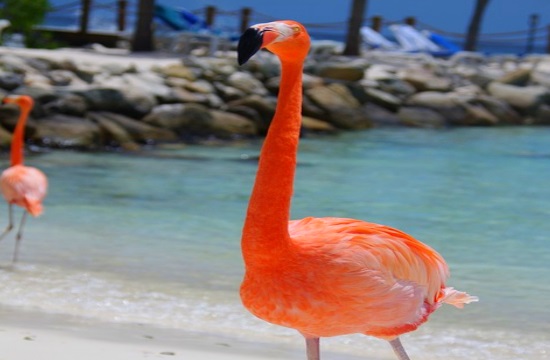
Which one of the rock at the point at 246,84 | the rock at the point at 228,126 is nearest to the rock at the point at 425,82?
the rock at the point at 246,84

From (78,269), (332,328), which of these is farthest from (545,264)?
(332,328)

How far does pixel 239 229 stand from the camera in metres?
9.94

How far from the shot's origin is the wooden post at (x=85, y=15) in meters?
25.2

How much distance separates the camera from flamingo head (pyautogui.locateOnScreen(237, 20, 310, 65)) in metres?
2.99

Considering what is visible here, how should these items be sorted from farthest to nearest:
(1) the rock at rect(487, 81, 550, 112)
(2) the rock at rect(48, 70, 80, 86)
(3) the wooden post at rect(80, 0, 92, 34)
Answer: (3) the wooden post at rect(80, 0, 92, 34) → (1) the rock at rect(487, 81, 550, 112) → (2) the rock at rect(48, 70, 80, 86)

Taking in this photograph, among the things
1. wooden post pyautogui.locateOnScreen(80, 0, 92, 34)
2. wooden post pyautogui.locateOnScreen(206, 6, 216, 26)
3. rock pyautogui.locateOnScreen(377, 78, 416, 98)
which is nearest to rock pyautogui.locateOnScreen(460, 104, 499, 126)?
rock pyautogui.locateOnScreen(377, 78, 416, 98)

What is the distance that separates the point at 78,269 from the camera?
24.7ft

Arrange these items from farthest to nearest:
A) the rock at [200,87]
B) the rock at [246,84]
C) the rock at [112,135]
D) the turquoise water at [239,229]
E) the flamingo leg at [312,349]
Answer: the rock at [246,84] → the rock at [200,87] → the rock at [112,135] → the turquoise water at [239,229] → the flamingo leg at [312,349]

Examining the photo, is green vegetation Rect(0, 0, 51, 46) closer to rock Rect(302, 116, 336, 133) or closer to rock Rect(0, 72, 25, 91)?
rock Rect(0, 72, 25, 91)

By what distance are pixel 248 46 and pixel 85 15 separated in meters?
23.1

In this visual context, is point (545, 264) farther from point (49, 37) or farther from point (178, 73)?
point (49, 37)

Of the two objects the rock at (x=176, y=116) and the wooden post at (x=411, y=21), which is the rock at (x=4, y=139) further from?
the wooden post at (x=411, y=21)

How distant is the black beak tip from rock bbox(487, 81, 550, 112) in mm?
21384

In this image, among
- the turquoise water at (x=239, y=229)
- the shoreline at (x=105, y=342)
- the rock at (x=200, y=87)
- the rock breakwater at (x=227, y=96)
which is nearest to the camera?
the shoreline at (x=105, y=342)
